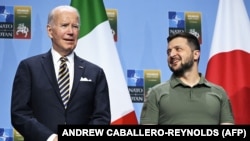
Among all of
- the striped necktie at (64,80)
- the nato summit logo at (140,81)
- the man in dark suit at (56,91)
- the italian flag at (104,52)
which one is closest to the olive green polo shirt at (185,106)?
the man in dark suit at (56,91)

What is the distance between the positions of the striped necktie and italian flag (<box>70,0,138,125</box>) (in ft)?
3.15

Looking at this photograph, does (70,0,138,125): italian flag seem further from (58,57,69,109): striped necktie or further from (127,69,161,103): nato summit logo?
(58,57,69,109): striped necktie

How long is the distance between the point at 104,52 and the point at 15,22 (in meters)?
0.84

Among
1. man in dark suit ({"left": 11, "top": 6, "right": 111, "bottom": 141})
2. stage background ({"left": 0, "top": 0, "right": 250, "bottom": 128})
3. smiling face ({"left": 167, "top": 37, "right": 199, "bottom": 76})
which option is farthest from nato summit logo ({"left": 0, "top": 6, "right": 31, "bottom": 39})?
smiling face ({"left": 167, "top": 37, "right": 199, "bottom": 76})

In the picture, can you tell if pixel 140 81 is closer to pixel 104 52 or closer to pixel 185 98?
pixel 104 52

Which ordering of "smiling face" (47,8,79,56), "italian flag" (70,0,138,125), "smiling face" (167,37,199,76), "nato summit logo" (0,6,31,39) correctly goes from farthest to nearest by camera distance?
"nato summit logo" (0,6,31,39), "italian flag" (70,0,138,125), "smiling face" (167,37,199,76), "smiling face" (47,8,79,56)

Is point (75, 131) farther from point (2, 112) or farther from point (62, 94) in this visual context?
point (2, 112)

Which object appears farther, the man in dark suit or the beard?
the beard

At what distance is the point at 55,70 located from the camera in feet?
8.69

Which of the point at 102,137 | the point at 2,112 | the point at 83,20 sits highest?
the point at 83,20

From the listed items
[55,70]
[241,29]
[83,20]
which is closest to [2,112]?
[83,20]

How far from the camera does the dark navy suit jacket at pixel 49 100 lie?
248 cm

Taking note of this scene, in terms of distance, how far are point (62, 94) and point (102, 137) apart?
2.34 ft

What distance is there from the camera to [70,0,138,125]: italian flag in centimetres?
361
